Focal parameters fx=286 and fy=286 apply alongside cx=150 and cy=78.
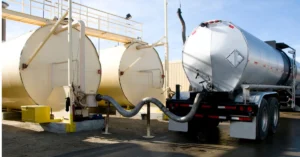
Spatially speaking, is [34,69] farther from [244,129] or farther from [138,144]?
[244,129]

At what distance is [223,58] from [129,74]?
6595mm

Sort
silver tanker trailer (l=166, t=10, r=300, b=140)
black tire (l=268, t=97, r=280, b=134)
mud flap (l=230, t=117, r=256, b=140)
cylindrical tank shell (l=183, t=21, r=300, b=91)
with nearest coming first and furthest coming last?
mud flap (l=230, t=117, r=256, b=140) → silver tanker trailer (l=166, t=10, r=300, b=140) → cylindrical tank shell (l=183, t=21, r=300, b=91) → black tire (l=268, t=97, r=280, b=134)

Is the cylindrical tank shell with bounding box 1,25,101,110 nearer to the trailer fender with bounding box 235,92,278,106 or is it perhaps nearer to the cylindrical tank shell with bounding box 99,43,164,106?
the cylindrical tank shell with bounding box 99,43,164,106

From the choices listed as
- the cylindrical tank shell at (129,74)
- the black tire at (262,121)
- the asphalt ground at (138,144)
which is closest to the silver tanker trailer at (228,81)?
the black tire at (262,121)

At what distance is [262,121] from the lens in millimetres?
7578

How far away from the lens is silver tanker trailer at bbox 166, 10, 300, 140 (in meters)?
7.25

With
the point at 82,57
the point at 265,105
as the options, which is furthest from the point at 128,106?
the point at 265,105

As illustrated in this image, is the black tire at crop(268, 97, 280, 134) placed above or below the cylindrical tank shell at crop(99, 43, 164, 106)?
below

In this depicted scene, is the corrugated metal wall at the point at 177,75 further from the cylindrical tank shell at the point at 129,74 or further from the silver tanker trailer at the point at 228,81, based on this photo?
the silver tanker trailer at the point at 228,81

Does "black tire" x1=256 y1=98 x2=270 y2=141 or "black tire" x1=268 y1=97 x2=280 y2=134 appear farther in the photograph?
"black tire" x1=268 y1=97 x2=280 y2=134

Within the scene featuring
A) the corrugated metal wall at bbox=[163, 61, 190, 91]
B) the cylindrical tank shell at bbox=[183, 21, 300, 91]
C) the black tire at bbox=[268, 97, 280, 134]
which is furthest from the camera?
the corrugated metal wall at bbox=[163, 61, 190, 91]

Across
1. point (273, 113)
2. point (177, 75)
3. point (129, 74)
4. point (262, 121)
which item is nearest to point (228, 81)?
Result: point (262, 121)

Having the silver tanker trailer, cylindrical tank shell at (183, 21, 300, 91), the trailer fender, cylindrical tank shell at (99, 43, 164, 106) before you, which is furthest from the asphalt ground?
cylindrical tank shell at (99, 43, 164, 106)

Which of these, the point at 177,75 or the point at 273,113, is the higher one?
the point at 177,75
